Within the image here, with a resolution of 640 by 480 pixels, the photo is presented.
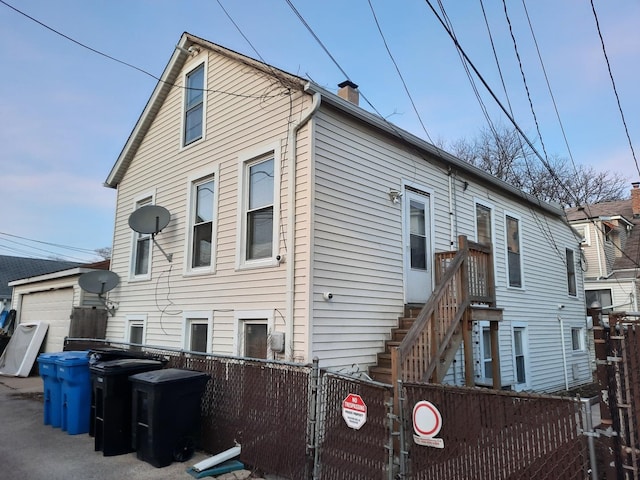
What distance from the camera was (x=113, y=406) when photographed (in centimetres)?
571

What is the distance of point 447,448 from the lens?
11.6ft

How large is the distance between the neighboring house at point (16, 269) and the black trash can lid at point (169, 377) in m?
29.2

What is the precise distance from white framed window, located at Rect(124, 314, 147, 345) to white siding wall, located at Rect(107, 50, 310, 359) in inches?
6.2

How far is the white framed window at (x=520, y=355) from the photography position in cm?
1095

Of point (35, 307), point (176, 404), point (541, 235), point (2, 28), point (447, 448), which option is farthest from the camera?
point (35, 307)

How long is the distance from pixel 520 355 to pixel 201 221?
8.33m

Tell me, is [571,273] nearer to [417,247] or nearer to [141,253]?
[417,247]

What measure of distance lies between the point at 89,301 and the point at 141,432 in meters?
7.31

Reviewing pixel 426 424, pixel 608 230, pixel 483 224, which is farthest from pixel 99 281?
pixel 608 230

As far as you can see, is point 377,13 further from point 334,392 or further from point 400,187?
point 334,392

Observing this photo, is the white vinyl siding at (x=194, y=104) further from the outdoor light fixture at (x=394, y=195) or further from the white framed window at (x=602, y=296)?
the white framed window at (x=602, y=296)

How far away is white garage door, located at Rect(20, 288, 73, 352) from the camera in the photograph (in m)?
12.3

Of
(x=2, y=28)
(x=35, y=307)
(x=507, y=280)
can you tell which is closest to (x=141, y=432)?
(x=2, y=28)

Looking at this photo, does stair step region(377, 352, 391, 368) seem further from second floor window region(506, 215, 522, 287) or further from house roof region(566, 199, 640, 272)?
house roof region(566, 199, 640, 272)
